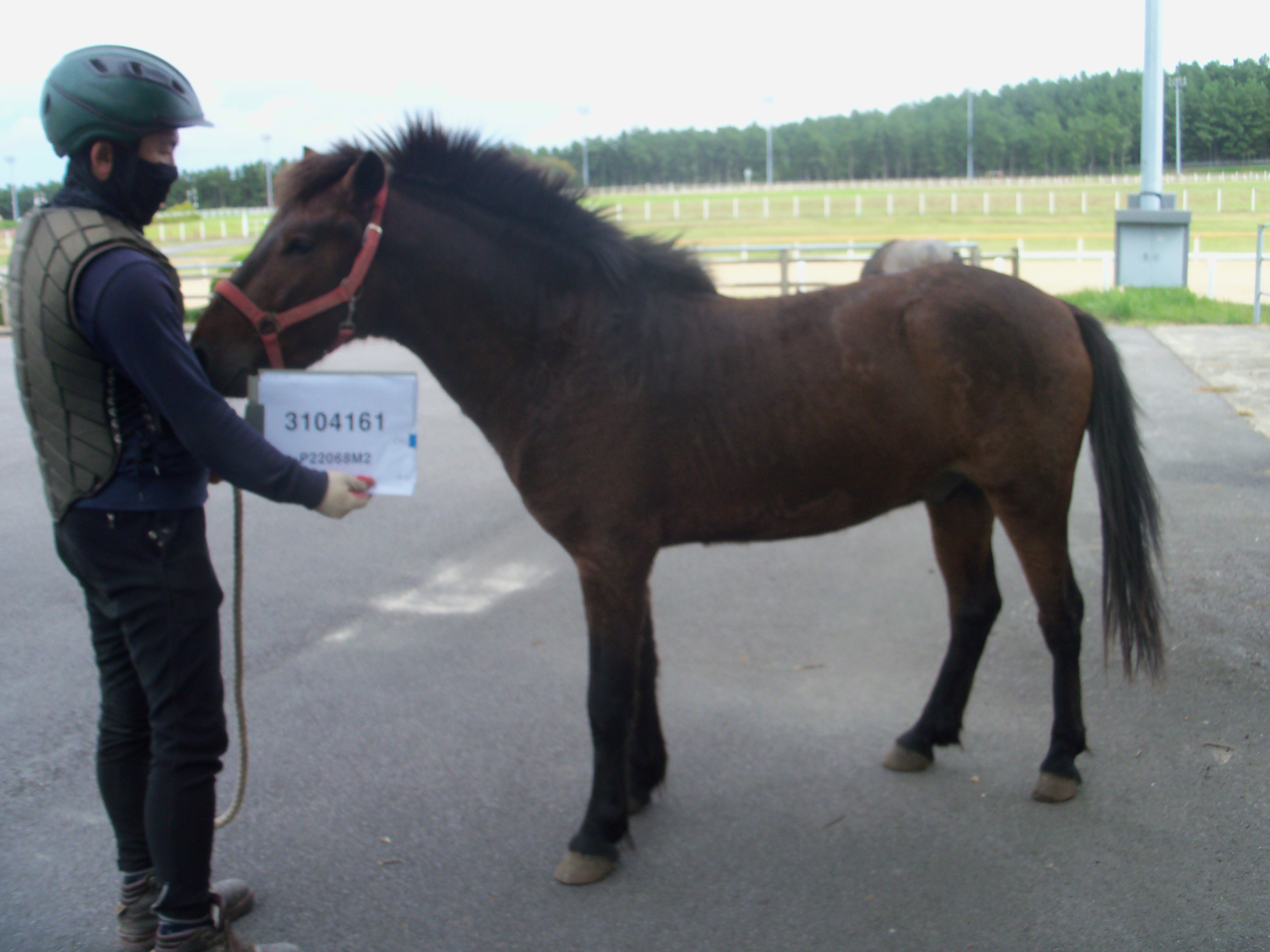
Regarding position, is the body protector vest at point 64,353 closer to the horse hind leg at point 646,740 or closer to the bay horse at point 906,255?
the horse hind leg at point 646,740

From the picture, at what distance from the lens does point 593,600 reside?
2857 millimetres

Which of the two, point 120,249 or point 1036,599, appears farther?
point 1036,599

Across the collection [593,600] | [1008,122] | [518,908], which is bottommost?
[518,908]

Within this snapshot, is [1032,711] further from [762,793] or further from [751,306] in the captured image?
[751,306]

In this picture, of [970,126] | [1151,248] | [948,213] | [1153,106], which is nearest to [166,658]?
[1153,106]

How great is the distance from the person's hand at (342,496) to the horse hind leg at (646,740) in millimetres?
1153

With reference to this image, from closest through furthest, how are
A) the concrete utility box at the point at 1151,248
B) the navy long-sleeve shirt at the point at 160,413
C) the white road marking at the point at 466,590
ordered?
the navy long-sleeve shirt at the point at 160,413
the white road marking at the point at 466,590
the concrete utility box at the point at 1151,248

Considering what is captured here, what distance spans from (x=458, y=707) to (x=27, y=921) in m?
1.60

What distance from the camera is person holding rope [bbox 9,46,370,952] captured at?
2.08 m

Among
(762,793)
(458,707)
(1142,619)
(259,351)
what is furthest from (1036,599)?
(259,351)

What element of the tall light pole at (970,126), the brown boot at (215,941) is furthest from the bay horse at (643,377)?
the tall light pole at (970,126)

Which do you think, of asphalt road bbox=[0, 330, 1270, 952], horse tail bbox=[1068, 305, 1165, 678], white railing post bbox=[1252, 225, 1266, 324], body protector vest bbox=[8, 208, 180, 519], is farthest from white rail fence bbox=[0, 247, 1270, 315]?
body protector vest bbox=[8, 208, 180, 519]

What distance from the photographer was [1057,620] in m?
3.22

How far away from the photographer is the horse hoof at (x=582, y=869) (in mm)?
2814
